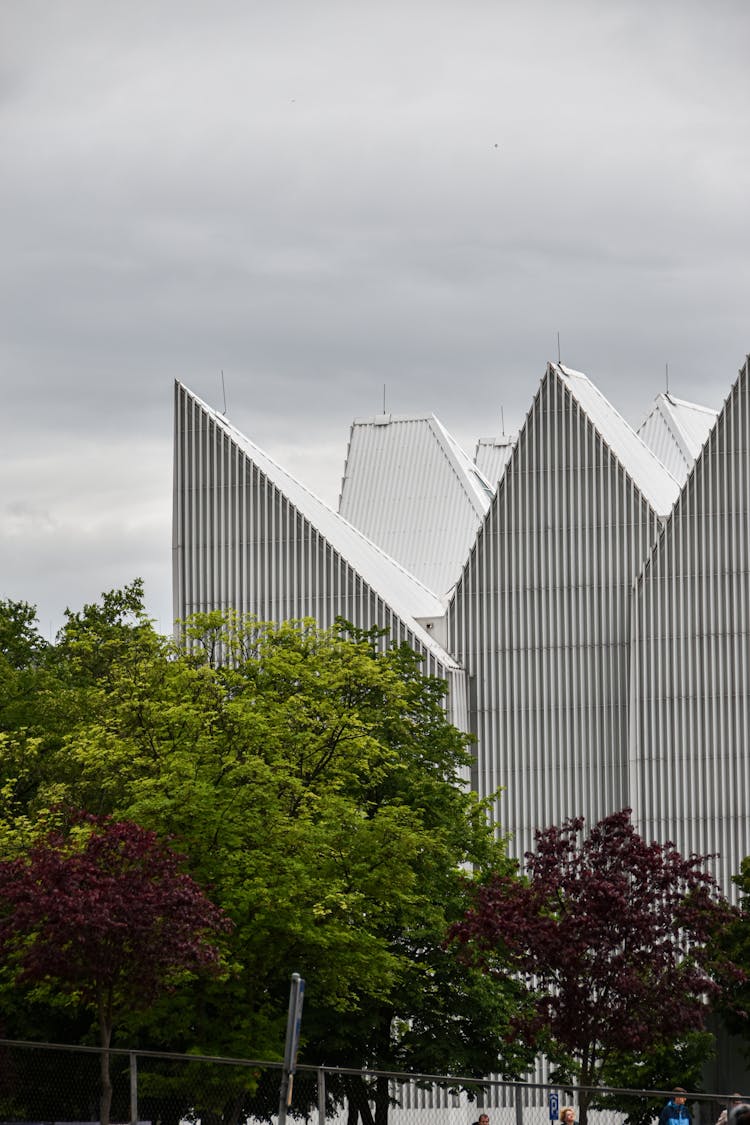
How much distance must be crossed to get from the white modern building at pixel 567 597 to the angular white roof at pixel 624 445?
0.40 feet

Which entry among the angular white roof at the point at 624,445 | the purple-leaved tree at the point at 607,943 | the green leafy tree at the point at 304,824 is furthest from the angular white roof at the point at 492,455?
the purple-leaved tree at the point at 607,943

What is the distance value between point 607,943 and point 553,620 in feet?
104

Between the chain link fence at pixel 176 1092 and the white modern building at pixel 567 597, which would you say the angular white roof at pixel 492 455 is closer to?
the white modern building at pixel 567 597

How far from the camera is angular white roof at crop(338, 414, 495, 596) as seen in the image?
74.4m

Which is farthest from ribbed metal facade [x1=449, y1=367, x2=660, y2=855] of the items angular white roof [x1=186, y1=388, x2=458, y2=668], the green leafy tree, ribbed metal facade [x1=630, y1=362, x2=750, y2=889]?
the green leafy tree

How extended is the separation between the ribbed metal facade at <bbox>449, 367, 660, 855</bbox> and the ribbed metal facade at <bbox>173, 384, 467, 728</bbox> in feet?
12.0

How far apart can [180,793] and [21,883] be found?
167 inches

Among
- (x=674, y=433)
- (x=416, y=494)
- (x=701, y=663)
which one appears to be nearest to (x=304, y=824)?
(x=701, y=663)

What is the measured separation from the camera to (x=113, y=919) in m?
26.6

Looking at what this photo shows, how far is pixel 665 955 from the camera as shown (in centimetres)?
3089

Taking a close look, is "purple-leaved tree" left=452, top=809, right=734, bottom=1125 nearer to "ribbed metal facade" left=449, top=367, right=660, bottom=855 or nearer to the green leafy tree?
the green leafy tree

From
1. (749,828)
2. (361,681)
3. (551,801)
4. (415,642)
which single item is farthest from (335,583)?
(361,681)

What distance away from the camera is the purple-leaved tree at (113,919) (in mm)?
26453

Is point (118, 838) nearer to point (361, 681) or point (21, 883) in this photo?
point (21, 883)
